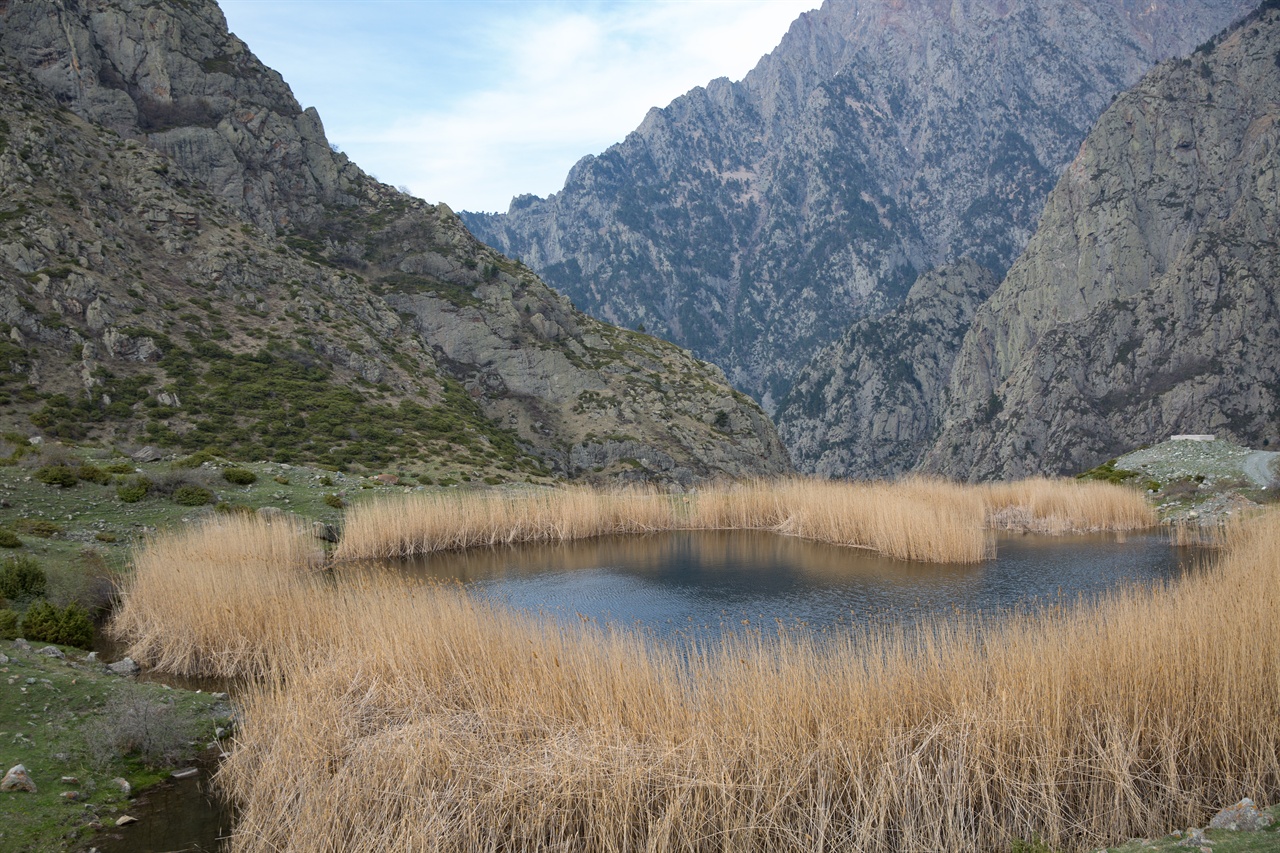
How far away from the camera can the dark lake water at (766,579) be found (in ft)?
58.0

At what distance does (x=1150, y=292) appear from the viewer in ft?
330

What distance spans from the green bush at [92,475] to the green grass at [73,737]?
14.6 m

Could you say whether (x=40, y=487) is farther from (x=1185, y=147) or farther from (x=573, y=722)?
(x=1185, y=147)

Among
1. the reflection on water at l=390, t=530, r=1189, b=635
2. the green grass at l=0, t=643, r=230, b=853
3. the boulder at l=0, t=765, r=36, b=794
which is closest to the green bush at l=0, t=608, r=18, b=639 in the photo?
the green grass at l=0, t=643, r=230, b=853

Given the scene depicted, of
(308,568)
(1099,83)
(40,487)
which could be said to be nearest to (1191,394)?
(308,568)

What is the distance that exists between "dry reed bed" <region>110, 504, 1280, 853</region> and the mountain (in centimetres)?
3475

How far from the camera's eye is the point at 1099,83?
195m

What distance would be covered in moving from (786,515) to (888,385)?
111697 mm

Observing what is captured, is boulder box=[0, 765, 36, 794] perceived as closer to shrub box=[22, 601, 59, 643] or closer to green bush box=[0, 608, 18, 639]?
green bush box=[0, 608, 18, 639]

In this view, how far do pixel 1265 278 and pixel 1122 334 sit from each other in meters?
15.6

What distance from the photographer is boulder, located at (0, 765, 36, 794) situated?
8562mm

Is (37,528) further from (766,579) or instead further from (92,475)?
(766,579)

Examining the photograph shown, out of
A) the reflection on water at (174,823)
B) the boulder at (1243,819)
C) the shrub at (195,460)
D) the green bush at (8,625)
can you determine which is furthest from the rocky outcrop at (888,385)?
the reflection on water at (174,823)

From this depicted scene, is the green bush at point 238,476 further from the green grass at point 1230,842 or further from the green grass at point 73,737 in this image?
the green grass at point 1230,842
